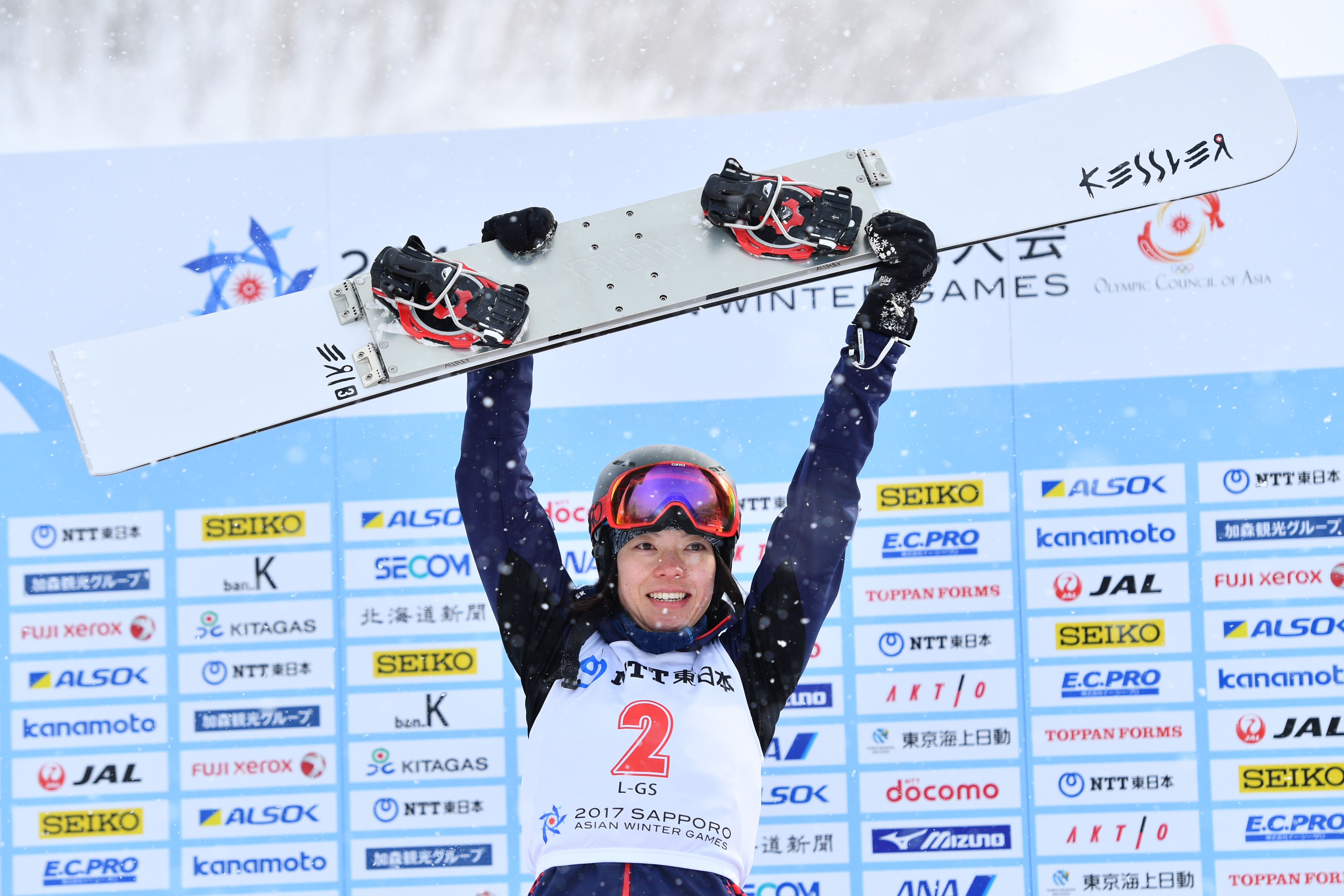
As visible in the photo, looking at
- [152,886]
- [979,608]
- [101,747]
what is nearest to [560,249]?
[979,608]

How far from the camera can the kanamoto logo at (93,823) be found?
9.07ft

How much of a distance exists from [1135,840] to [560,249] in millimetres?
2516

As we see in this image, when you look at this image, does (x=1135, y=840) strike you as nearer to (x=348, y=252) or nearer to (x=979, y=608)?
(x=979, y=608)

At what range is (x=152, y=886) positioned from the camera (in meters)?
2.76

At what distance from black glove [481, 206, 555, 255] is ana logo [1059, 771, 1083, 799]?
Result: 7.43ft

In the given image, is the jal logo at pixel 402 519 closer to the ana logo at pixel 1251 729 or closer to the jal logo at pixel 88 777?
the jal logo at pixel 88 777

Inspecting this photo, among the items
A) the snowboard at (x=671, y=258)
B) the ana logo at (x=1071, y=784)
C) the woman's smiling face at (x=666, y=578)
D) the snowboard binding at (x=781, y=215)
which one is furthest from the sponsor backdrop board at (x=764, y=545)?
the woman's smiling face at (x=666, y=578)

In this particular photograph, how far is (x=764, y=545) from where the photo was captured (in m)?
2.69

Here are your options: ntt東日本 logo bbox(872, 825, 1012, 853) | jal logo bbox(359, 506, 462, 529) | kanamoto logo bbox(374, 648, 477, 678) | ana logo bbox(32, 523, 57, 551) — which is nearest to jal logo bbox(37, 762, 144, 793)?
ana logo bbox(32, 523, 57, 551)

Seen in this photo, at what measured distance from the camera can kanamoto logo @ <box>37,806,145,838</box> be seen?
2764 mm

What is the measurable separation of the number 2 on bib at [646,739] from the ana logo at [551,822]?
0.41 ft

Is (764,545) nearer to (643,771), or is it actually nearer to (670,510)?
(670,510)

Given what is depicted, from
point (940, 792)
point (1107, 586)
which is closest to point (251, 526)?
point (940, 792)

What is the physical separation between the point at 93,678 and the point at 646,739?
2122 millimetres
